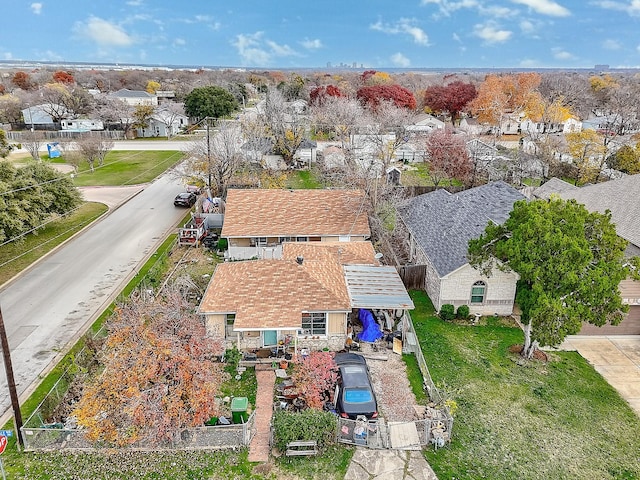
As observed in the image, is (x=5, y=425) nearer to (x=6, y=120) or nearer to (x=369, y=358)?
(x=369, y=358)

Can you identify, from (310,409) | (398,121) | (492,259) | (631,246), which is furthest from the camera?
(398,121)

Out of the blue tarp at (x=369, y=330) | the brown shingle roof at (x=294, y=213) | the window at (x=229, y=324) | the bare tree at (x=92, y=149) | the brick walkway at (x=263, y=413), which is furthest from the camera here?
the bare tree at (x=92, y=149)

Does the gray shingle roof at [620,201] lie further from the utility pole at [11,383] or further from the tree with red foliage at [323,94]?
the tree with red foliage at [323,94]

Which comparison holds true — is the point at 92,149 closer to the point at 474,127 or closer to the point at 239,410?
the point at 239,410

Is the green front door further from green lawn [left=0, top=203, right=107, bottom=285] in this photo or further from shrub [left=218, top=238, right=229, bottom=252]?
green lawn [left=0, top=203, right=107, bottom=285]

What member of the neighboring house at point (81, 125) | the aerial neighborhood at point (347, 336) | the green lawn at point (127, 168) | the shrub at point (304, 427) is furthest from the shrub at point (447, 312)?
the neighboring house at point (81, 125)

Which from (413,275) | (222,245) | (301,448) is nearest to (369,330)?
(413,275)

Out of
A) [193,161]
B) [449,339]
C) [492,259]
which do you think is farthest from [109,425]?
[193,161]

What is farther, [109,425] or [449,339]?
[449,339]
